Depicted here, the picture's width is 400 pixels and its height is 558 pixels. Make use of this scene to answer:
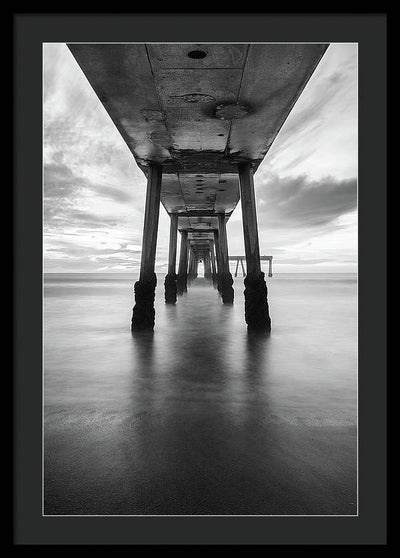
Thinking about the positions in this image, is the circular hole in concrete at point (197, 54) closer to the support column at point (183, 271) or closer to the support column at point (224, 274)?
the support column at point (224, 274)

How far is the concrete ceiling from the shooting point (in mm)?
4191

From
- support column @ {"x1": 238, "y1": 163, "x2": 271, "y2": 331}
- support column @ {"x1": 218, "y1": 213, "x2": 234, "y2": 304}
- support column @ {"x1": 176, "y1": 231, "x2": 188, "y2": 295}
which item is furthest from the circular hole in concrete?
support column @ {"x1": 176, "y1": 231, "x2": 188, "y2": 295}

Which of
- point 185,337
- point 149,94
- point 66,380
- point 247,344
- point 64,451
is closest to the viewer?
point 64,451

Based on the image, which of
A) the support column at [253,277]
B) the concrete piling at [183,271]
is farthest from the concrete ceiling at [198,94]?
the concrete piling at [183,271]

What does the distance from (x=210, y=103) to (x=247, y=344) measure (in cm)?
413

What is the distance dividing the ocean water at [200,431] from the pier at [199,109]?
111 inches

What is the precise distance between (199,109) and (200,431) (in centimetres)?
516

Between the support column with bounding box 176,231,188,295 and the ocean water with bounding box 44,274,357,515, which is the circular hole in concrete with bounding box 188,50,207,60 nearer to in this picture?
the ocean water with bounding box 44,274,357,515

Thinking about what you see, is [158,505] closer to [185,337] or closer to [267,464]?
[267,464]

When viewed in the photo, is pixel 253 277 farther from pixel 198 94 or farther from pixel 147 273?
pixel 198 94
